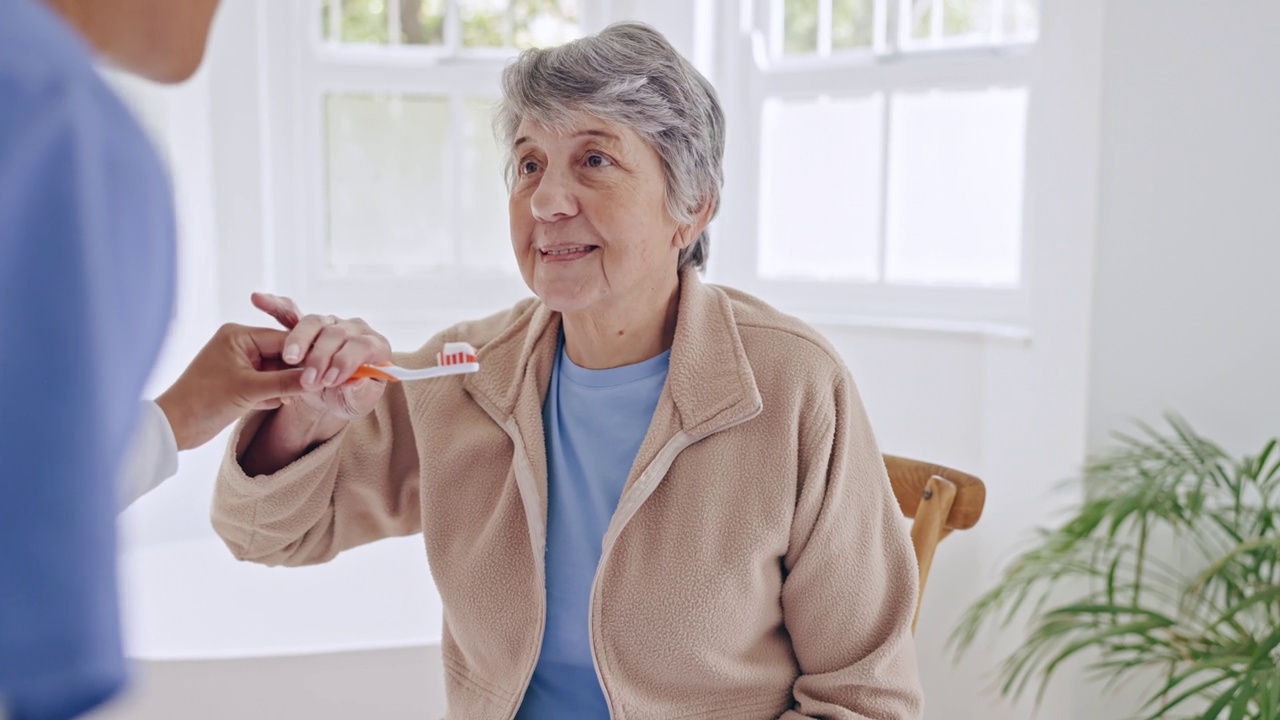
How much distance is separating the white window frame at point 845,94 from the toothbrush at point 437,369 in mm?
1493

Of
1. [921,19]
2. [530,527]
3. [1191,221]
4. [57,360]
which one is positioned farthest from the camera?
[921,19]

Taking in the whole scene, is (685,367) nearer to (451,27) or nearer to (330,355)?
(330,355)

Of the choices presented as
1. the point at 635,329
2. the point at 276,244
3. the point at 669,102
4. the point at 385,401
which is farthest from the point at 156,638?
the point at 669,102

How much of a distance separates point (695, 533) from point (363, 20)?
7.42ft

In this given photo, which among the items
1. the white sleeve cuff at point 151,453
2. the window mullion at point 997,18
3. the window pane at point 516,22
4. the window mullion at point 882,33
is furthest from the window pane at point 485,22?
the white sleeve cuff at point 151,453

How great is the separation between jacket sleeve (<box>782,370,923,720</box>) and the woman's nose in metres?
0.36

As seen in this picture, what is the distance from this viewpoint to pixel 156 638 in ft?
7.73

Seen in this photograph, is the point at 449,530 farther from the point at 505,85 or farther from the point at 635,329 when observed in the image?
the point at 505,85

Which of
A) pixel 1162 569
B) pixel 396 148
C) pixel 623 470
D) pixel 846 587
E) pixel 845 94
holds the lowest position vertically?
pixel 1162 569

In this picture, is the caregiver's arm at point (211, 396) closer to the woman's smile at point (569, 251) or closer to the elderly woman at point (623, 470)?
the elderly woman at point (623, 470)

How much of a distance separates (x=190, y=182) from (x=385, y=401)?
5.57 feet

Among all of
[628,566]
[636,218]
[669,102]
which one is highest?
[669,102]

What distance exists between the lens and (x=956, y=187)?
8.80ft

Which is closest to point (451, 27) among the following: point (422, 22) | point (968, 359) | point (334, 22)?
point (422, 22)
